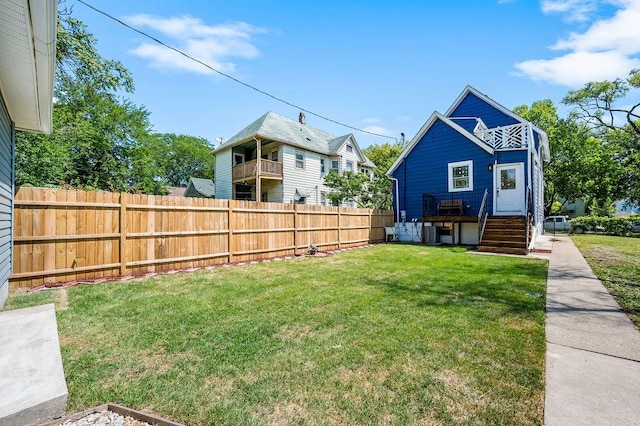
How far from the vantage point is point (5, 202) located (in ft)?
14.9

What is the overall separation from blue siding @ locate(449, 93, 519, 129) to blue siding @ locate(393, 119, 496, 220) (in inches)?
110

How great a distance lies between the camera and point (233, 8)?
9367 millimetres

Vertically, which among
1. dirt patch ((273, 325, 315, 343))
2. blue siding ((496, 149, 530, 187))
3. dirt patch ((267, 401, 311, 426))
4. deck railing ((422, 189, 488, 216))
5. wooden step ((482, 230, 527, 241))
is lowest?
dirt patch ((273, 325, 315, 343))

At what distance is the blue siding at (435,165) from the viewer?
521 inches

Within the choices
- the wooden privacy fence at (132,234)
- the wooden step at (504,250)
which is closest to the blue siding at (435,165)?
the wooden step at (504,250)

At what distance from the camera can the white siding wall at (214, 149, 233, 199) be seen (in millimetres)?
20859

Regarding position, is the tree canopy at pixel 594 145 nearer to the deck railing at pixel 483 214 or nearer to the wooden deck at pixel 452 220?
the deck railing at pixel 483 214

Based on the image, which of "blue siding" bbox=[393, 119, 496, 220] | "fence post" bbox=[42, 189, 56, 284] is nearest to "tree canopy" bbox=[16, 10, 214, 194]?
"fence post" bbox=[42, 189, 56, 284]

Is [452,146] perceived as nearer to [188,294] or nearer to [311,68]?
[311,68]

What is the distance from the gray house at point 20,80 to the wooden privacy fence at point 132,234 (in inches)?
13.3

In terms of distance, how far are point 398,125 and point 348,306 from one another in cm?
2639

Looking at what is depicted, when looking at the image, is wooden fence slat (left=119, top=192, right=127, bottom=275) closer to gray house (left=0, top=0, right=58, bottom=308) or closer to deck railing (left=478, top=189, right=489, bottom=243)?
gray house (left=0, top=0, right=58, bottom=308)

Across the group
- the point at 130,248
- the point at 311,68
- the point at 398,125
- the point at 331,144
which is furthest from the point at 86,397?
the point at 398,125

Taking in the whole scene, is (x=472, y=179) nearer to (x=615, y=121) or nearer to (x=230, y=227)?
(x=230, y=227)
